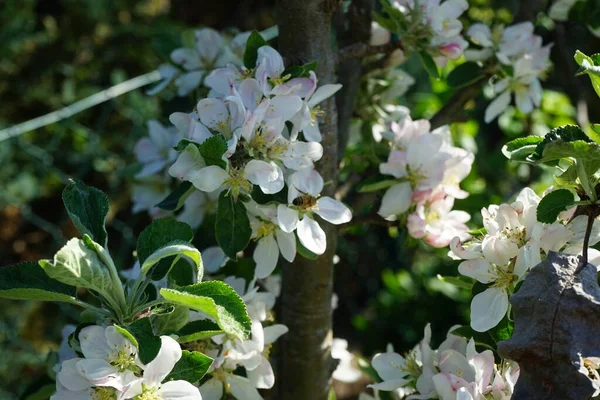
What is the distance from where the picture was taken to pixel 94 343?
911mm

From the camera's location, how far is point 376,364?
1.18 m

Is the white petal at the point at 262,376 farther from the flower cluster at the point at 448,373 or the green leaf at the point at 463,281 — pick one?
the green leaf at the point at 463,281

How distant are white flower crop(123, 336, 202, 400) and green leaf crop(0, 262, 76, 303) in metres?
0.12

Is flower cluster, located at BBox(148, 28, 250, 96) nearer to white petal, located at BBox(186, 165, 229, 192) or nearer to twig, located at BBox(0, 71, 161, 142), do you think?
white petal, located at BBox(186, 165, 229, 192)

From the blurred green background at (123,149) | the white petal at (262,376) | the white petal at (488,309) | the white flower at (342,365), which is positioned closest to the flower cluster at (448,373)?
the white petal at (488,309)

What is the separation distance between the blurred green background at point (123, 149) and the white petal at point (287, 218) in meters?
0.94

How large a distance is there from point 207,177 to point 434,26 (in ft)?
1.74

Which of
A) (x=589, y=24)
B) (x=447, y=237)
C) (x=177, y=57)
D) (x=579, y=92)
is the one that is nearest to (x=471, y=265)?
(x=447, y=237)

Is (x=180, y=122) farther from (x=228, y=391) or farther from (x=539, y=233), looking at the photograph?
(x=539, y=233)

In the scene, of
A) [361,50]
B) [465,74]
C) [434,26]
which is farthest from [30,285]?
[465,74]

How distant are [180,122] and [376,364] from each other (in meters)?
0.46

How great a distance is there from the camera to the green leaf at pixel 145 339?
33.7 inches

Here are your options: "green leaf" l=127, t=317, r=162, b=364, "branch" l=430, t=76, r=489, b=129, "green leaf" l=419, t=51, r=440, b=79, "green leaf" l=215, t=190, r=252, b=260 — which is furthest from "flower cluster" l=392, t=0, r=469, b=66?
"green leaf" l=127, t=317, r=162, b=364

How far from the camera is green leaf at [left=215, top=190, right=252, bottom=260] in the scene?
1054mm
